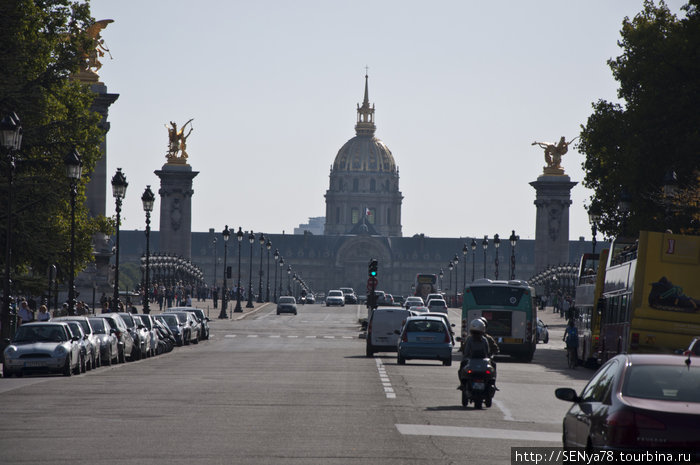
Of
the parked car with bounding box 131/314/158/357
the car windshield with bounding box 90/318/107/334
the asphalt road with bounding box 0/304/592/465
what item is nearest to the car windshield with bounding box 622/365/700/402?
the asphalt road with bounding box 0/304/592/465

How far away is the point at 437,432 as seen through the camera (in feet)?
56.1

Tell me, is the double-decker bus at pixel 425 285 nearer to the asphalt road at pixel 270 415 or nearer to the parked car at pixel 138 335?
the parked car at pixel 138 335

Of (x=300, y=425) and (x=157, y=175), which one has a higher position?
(x=157, y=175)

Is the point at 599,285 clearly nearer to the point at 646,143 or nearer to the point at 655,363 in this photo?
the point at 646,143

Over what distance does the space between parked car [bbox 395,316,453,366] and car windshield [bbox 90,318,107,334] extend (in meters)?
8.23

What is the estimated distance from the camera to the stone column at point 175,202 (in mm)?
143375

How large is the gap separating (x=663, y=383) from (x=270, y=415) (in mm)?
8978

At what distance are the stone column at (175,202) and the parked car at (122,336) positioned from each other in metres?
104

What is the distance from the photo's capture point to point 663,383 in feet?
36.5

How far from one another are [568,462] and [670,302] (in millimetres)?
16512

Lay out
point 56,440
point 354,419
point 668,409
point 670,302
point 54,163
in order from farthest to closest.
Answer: point 54,163 < point 670,302 < point 354,419 < point 56,440 < point 668,409

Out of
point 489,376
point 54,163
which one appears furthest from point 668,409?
point 54,163

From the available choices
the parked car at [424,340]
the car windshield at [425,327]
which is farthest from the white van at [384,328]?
the parked car at [424,340]

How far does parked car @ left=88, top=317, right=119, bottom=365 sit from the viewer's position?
3534 cm
